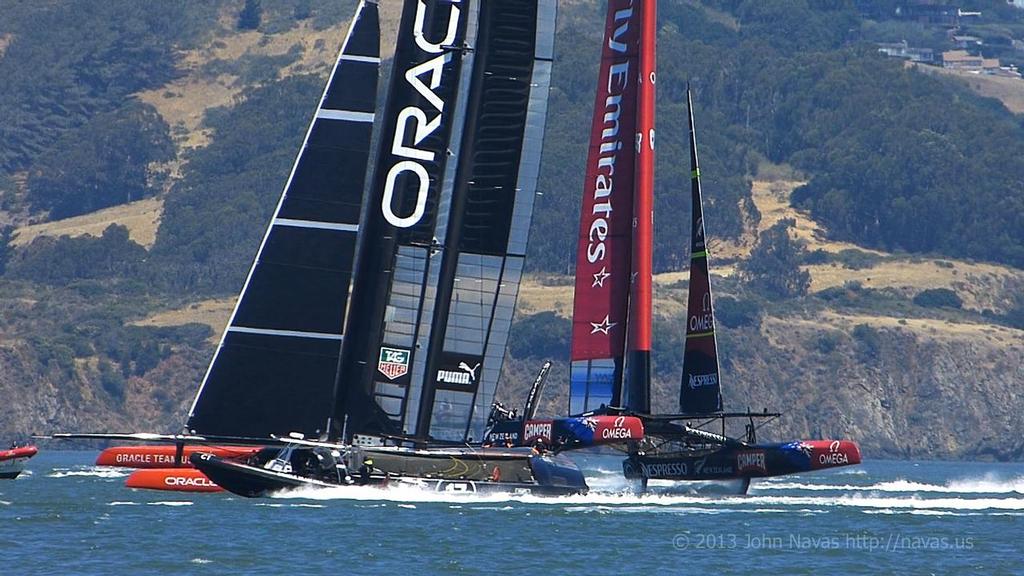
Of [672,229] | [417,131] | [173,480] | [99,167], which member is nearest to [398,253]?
[417,131]

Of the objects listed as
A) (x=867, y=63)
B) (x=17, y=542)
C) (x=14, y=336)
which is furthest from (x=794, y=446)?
(x=867, y=63)

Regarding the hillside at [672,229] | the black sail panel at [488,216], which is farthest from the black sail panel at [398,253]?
the hillside at [672,229]

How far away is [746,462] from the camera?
5006cm

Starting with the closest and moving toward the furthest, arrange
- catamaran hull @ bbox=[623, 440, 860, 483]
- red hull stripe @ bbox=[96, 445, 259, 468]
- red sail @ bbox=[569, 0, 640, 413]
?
catamaran hull @ bbox=[623, 440, 860, 483], red sail @ bbox=[569, 0, 640, 413], red hull stripe @ bbox=[96, 445, 259, 468]

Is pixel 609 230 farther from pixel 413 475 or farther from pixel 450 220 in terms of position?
pixel 413 475

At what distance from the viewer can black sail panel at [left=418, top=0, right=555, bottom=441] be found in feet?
144

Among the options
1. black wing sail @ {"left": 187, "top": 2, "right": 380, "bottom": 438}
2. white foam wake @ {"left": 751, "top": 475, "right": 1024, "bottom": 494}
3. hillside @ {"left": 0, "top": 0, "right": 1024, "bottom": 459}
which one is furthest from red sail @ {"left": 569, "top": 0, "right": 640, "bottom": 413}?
hillside @ {"left": 0, "top": 0, "right": 1024, "bottom": 459}

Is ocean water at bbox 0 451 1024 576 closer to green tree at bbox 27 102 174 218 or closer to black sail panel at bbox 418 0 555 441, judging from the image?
black sail panel at bbox 418 0 555 441

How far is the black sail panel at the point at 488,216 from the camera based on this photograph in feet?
144

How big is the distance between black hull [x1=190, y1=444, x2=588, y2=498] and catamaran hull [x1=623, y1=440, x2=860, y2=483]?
24.6 ft

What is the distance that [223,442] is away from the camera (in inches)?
1645

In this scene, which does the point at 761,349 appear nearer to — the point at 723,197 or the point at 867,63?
the point at 723,197

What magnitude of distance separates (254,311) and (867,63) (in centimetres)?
14937

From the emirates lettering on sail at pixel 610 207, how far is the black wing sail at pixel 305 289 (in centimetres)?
1029
